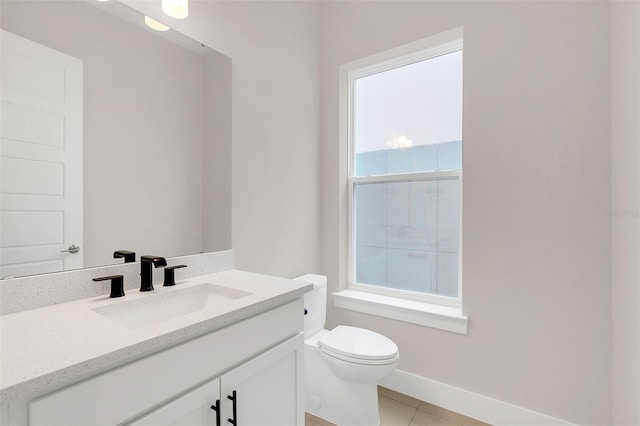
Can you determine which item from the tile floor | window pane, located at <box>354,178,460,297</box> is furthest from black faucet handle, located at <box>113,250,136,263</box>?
window pane, located at <box>354,178,460,297</box>

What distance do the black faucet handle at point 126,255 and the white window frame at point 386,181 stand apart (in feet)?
4.70

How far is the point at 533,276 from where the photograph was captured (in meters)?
1.61

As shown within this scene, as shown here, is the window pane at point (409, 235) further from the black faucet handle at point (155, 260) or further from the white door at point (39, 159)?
the white door at point (39, 159)

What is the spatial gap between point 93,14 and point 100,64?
0.58ft

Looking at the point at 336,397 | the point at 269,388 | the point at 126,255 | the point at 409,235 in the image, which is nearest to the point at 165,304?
the point at 126,255

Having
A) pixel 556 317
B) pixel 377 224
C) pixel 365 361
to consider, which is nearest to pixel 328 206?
pixel 377 224

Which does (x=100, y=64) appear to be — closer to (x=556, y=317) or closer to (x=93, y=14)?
(x=93, y=14)

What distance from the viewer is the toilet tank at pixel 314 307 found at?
6.03 feet

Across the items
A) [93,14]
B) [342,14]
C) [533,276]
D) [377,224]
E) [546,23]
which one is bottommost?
[533,276]

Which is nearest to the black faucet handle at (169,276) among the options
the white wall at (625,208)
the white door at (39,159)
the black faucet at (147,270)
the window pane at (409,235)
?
the black faucet at (147,270)

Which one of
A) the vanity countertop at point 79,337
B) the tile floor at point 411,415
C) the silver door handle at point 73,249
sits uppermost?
the silver door handle at point 73,249

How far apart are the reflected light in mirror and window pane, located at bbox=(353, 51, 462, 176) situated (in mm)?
1410

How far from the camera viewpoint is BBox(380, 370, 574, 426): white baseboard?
1.61 meters

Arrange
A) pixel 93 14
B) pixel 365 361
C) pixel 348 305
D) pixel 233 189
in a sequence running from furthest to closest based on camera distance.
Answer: pixel 348 305 < pixel 233 189 < pixel 365 361 < pixel 93 14
